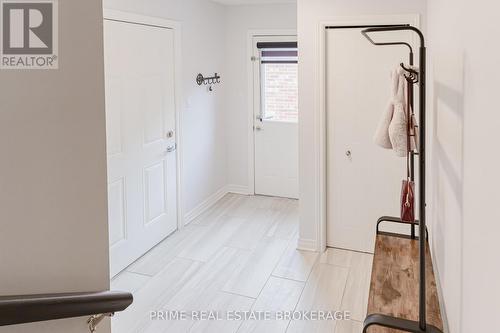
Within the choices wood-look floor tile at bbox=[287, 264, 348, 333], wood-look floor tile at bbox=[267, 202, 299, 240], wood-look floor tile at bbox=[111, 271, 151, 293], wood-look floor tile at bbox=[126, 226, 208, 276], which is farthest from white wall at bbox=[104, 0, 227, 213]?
wood-look floor tile at bbox=[287, 264, 348, 333]

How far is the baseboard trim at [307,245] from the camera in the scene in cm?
390

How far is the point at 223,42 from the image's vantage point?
18.0 ft

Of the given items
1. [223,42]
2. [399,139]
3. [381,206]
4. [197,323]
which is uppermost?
[223,42]

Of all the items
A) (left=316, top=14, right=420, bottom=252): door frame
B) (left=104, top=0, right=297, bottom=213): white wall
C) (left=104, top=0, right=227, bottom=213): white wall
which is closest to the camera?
(left=316, top=14, right=420, bottom=252): door frame

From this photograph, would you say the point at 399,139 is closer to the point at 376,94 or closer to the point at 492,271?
the point at 492,271

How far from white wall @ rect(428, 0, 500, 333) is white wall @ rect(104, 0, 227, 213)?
3035mm

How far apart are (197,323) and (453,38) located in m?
2.19

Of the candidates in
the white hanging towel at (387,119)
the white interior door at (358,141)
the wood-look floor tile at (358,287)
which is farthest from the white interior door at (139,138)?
the white hanging towel at (387,119)

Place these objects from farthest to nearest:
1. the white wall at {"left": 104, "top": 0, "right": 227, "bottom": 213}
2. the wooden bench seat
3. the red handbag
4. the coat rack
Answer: the white wall at {"left": 104, "top": 0, "right": 227, "bottom": 213}, the red handbag, the wooden bench seat, the coat rack

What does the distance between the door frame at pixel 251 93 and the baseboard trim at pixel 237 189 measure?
4 cm

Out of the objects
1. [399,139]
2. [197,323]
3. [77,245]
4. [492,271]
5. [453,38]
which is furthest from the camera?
[197,323]

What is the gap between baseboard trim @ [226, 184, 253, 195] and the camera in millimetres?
5842

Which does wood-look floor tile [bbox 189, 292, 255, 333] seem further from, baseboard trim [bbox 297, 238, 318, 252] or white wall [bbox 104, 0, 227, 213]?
white wall [bbox 104, 0, 227, 213]

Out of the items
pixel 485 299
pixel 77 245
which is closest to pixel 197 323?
pixel 77 245
